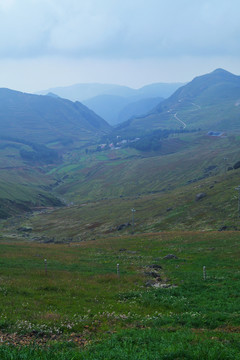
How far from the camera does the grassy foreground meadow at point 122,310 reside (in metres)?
13.2

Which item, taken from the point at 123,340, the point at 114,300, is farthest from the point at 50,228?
the point at 123,340

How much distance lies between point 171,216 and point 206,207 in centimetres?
1085

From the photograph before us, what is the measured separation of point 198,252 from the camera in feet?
151

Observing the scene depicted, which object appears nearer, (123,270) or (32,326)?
(32,326)

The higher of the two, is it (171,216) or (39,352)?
(39,352)

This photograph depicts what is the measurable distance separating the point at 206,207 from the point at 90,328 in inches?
3196

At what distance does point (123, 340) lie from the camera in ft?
48.4

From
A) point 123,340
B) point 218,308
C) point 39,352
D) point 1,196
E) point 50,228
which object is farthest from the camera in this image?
point 1,196

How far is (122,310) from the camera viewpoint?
69.4 ft

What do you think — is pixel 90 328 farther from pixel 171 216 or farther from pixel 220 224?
pixel 171 216

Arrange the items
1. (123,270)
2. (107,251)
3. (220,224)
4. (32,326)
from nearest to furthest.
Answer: (32,326) → (123,270) → (107,251) → (220,224)

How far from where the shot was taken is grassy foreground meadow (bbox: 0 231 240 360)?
13211 millimetres

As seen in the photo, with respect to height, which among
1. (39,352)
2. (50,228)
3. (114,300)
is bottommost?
(50,228)

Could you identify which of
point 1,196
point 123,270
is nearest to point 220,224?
point 123,270
